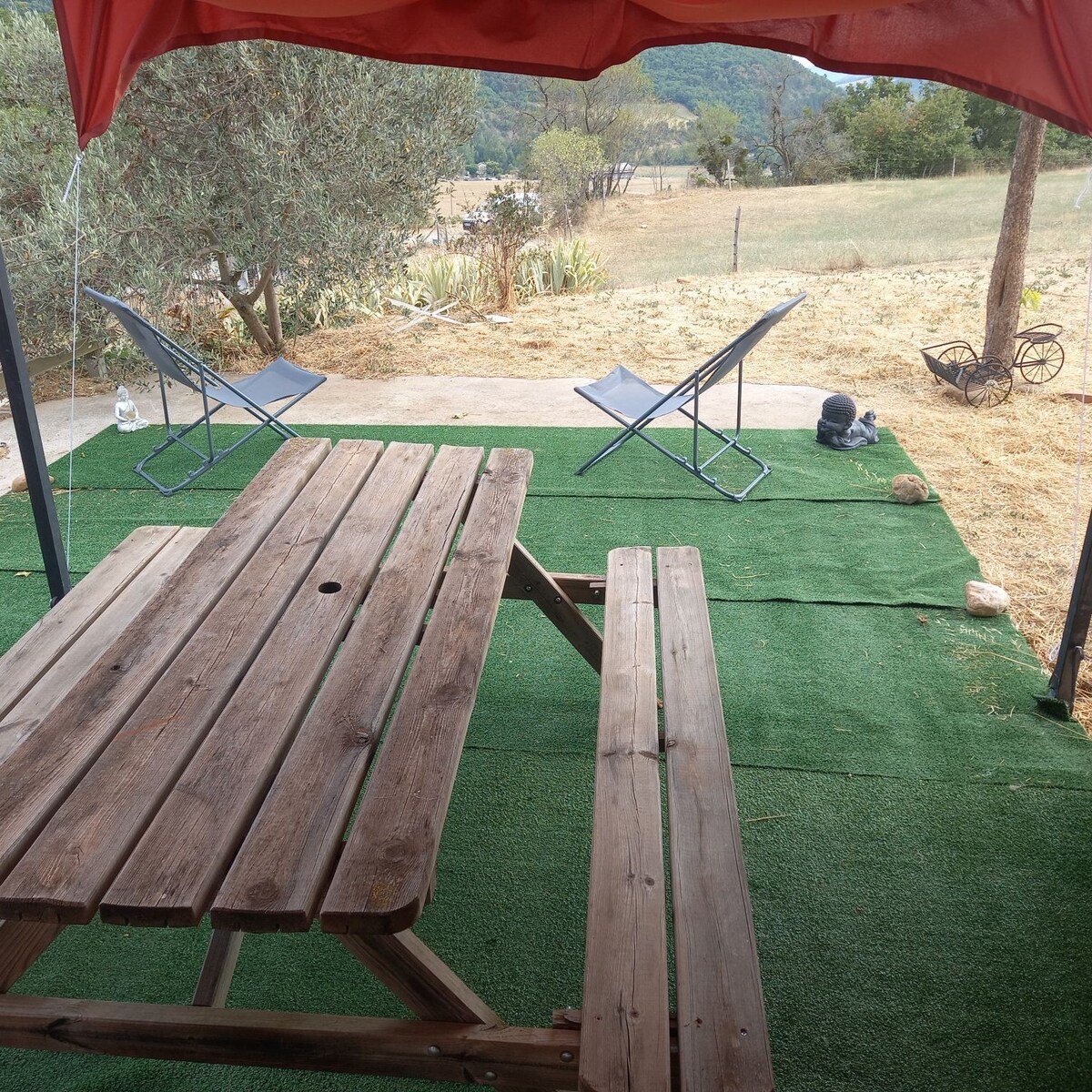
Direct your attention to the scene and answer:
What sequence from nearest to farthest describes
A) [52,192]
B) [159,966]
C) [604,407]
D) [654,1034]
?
[654,1034], [159,966], [604,407], [52,192]

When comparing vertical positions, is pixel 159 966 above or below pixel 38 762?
below

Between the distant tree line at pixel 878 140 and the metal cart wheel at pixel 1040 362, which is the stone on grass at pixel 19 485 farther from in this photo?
the distant tree line at pixel 878 140

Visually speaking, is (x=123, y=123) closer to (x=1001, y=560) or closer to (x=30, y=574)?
(x=30, y=574)

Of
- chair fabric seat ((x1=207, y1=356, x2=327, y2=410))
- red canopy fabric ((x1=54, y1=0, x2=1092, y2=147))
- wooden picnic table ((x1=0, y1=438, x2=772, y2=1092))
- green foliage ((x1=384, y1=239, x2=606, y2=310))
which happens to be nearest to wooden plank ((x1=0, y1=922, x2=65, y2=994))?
wooden picnic table ((x1=0, y1=438, x2=772, y2=1092))

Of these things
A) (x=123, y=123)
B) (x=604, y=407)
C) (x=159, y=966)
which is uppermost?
(x=123, y=123)

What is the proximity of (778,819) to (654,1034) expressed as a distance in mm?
1294

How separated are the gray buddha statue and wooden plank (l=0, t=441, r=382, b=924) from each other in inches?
139

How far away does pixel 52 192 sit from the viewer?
20.0ft

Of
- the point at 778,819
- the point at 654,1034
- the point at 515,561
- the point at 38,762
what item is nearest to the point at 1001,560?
the point at 778,819

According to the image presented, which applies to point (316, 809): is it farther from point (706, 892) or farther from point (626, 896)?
point (706, 892)

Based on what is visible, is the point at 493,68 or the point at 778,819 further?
the point at 493,68

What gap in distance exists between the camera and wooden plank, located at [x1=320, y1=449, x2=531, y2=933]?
1307 mm

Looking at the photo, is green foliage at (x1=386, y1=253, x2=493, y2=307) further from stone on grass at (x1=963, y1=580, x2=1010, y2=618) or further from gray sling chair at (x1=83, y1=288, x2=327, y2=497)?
stone on grass at (x1=963, y1=580, x2=1010, y2=618)

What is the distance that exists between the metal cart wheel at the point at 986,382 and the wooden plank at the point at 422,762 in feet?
15.6
